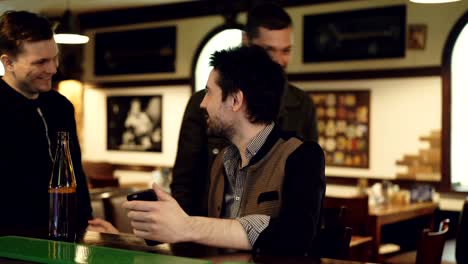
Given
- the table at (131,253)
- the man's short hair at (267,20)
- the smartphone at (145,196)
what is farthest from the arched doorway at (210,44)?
the smartphone at (145,196)

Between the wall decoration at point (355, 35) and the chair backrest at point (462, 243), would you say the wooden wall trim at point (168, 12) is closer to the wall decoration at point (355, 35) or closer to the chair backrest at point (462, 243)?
the wall decoration at point (355, 35)

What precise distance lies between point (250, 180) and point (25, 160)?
0.94m

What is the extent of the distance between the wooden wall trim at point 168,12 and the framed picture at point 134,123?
115 centimetres

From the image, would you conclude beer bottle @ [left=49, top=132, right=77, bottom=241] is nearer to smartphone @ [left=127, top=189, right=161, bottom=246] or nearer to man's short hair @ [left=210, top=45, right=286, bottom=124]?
smartphone @ [left=127, top=189, right=161, bottom=246]

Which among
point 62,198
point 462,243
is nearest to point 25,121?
point 62,198

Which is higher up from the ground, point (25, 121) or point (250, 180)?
point (25, 121)

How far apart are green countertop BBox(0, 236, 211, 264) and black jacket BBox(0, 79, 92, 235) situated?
0.53 metres

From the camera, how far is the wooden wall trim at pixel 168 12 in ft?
27.1

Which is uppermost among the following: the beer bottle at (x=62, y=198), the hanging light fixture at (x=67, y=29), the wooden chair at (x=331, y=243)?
the hanging light fixture at (x=67, y=29)

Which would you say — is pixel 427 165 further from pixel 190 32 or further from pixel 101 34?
pixel 101 34

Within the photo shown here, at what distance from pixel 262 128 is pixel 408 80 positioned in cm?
525

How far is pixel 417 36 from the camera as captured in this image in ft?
22.5

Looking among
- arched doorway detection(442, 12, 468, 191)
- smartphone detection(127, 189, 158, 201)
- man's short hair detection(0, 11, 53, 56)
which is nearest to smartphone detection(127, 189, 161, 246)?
smartphone detection(127, 189, 158, 201)

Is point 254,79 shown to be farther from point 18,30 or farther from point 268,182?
point 18,30
